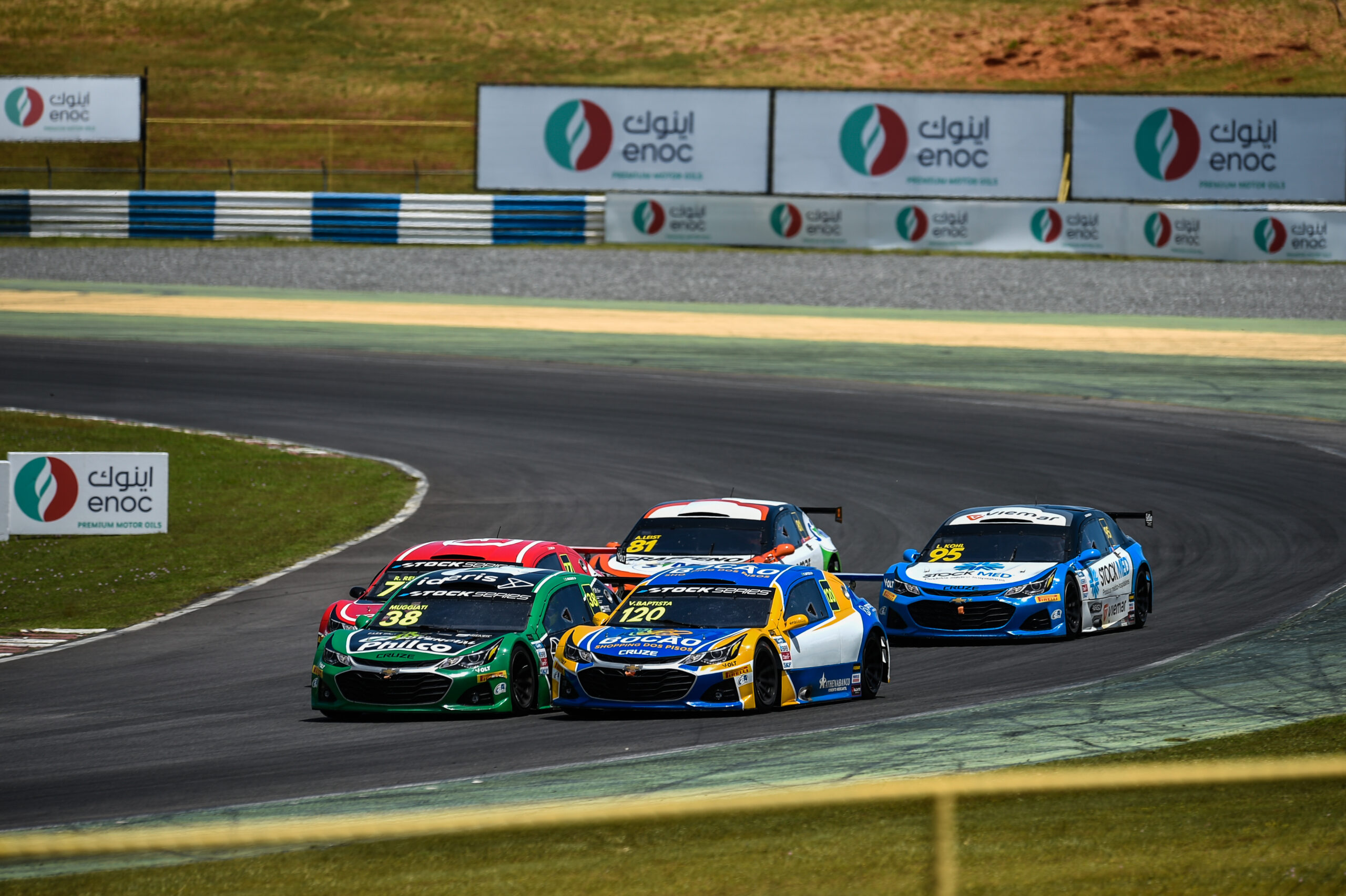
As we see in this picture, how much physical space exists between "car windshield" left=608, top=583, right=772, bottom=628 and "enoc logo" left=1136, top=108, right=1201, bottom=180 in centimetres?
3477

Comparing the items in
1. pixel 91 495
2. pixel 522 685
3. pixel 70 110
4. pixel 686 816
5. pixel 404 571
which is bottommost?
pixel 522 685

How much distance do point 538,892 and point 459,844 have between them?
2.47 ft

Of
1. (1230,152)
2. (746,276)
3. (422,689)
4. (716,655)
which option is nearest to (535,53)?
(746,276)

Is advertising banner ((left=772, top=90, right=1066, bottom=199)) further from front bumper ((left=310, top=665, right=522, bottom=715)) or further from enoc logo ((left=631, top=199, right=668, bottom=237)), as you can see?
front bumper ((left=310, top=665, right=522, bottom=715))

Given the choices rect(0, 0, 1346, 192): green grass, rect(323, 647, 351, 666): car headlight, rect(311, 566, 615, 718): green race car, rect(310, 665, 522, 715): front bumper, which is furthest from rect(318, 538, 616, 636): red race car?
rect(0, 0, 1346, 192): green grass

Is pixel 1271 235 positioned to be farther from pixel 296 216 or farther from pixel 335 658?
pixel 335 658

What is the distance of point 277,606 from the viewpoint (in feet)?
65.2

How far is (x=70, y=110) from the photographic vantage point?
174 ft

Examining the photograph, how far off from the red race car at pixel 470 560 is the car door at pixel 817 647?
2581 mm

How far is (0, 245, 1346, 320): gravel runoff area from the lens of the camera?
45.1m

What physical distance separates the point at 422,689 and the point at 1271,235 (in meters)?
35.9

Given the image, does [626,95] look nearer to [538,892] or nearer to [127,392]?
[127,392]

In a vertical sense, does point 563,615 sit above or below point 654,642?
below

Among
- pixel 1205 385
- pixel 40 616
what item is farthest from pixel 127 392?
pixel 1205 385
